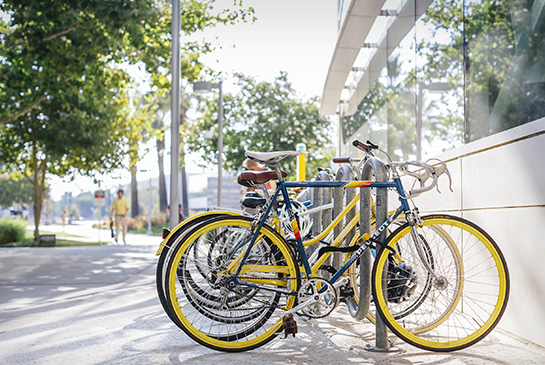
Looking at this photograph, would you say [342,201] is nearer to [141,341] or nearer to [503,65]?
[503,65]

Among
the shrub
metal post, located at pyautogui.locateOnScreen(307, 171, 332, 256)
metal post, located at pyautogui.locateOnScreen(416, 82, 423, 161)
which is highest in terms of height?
metal post, located at pyautogui.locateOnScreen(416, 82, 423, 161)

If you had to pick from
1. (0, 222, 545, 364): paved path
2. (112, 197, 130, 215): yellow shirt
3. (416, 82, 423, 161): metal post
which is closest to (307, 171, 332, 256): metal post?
(0, 222, 545, 364): paved path

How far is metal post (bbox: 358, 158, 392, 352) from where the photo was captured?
A: 3.93 metres

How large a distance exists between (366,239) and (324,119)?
21.3 metres

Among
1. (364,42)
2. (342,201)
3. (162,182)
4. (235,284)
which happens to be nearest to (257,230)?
(235,284)

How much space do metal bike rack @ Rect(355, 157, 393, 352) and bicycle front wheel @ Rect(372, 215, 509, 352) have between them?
122 mm

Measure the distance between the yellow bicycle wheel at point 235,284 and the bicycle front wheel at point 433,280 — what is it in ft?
2.07

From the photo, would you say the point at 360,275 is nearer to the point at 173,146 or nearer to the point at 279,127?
the point at 173,146

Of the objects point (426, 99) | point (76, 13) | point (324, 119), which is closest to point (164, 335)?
point (426, 99)

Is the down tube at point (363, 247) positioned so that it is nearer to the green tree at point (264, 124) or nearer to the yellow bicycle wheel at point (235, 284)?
the yellow bicycle wheel at point (235, 284)

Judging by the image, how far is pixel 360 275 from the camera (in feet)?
13.2

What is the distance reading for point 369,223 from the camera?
4.07 m

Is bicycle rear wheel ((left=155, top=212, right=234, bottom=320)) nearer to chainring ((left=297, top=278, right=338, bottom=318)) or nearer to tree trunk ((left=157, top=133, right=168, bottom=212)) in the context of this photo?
chainring ((left=297, top=278, right=338, bottom=318))

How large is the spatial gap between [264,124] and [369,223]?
66.4ft
